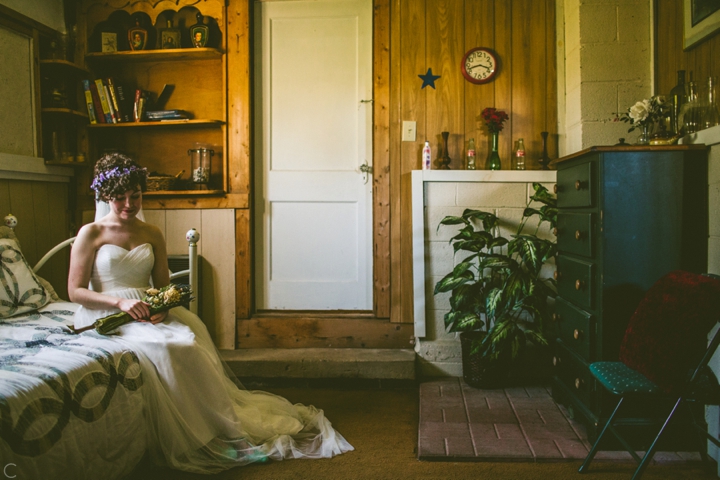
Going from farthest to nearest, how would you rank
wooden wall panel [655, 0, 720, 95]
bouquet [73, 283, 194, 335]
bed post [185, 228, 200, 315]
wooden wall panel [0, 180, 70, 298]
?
wooden wall panel [0, 180, 70, 298], bed post [185, 228, 200, 315], wooden wall panel [655, 0, 720, 95], bouquet [73, 283, 194, 335]

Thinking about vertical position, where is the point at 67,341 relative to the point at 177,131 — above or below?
below

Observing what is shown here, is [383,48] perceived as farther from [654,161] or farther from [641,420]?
[641,420]

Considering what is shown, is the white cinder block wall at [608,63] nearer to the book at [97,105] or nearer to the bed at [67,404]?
the bed at [67,404]

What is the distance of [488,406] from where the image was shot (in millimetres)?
2652

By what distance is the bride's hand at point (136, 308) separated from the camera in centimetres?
214

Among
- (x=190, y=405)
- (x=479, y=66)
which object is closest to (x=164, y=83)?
(x=479, y=66)

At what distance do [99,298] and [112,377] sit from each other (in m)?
0.49

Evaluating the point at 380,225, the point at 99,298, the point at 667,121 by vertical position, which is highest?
the point at 667,121

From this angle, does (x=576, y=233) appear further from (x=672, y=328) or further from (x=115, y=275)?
(x=115, y=275)

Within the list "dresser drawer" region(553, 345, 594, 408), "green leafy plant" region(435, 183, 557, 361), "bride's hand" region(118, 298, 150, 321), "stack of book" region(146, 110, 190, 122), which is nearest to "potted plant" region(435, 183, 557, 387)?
"green leafy plant" region(435, 183, 557, 361)

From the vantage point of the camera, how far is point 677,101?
2.27m

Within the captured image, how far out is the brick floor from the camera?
2119 mm

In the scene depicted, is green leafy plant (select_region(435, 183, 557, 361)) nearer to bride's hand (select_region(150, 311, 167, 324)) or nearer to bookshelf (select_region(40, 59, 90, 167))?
bride's hand (select_region(150, 311, 167, 324))

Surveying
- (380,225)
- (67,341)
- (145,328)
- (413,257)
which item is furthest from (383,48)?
(67,341)
